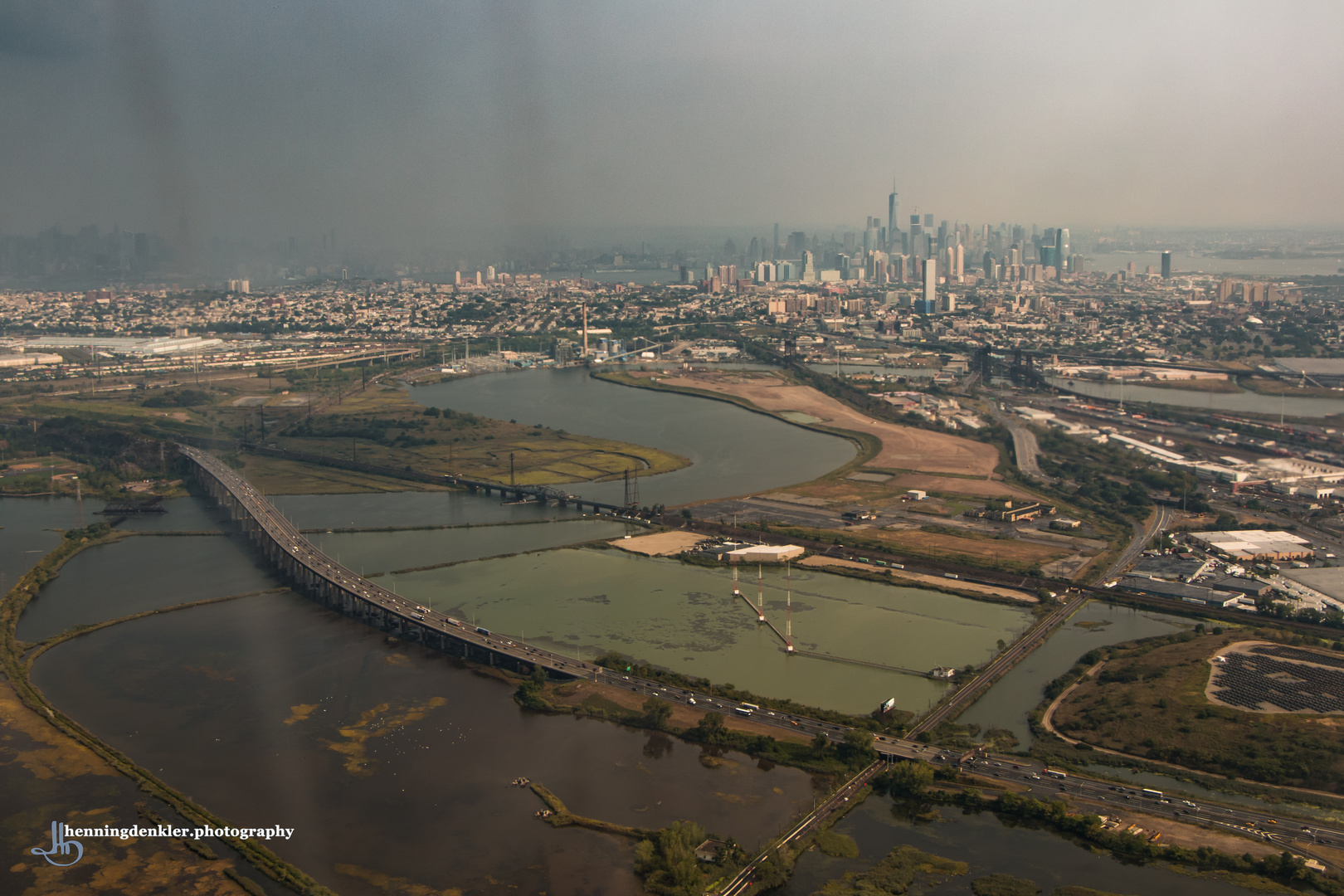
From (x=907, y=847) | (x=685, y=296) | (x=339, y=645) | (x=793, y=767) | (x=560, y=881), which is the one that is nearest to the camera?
(x=560, y=881)

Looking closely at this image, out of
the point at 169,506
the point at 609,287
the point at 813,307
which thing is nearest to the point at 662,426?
the point at 169,506

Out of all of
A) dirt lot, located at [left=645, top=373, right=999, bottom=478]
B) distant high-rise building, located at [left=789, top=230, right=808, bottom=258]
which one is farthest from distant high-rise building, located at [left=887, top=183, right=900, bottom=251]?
dirt lot, located at [left=645, top=373, right=999, bottom=478]

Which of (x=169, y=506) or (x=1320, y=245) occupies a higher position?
(x=1320, y=245)

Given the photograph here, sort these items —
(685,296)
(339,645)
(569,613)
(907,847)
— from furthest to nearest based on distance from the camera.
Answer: (685,296)
(569,613)
(339,645)
(907,847)

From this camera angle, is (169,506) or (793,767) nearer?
(793,767)

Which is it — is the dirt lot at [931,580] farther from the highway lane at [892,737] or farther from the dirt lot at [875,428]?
the dirt lot at [875,428]

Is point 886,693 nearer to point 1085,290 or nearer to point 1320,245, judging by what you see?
point 1085,290
